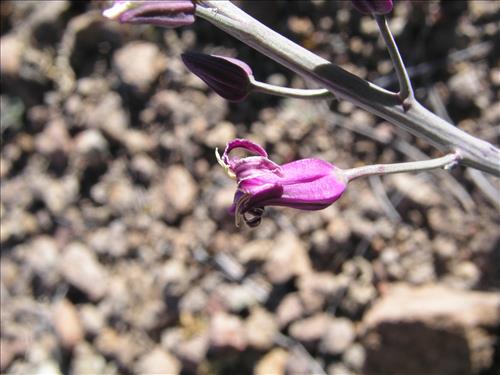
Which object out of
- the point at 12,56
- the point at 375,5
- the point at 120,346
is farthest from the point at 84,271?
the point at 375,5

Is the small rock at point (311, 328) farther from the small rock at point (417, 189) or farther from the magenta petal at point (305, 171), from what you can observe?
the magenta petal at point (305, 171)

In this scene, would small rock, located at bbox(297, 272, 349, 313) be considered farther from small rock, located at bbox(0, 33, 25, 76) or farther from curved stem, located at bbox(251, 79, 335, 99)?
small rock, located at bbox(0, 33, 25, 76)

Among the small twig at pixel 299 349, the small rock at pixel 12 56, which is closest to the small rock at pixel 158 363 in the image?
the small twig at pixel 299 349

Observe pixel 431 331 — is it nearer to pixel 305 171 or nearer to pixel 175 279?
pixel 175 279

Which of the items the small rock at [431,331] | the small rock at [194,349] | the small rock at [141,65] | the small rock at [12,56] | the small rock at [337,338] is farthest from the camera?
the small rock at [12,56]

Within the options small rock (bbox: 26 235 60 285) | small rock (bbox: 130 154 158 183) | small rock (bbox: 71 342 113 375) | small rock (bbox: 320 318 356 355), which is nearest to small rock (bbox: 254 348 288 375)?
small rock (bbox: 320 318 356 355)
